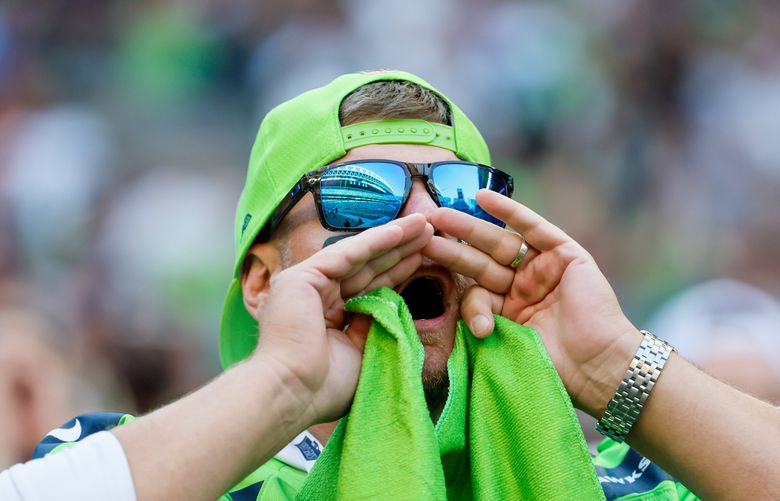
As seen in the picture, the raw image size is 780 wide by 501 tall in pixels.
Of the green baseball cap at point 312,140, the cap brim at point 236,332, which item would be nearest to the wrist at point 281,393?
the green baseball cap at point 312,140

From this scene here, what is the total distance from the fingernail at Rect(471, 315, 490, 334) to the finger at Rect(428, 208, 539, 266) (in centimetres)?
18

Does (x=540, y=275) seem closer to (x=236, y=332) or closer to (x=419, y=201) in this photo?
(x=419, y=201)

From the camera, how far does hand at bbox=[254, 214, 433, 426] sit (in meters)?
1.90

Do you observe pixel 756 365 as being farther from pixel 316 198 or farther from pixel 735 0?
pixel 735 0

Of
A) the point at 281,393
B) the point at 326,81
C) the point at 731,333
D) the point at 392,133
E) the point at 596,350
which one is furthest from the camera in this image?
the point at 326,81

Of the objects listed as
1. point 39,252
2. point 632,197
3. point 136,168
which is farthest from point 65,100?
point 632,197

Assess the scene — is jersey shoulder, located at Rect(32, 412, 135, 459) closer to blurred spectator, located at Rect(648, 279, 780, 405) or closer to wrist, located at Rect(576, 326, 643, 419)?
wrist, located at Rect(576, 326, 643, 419)

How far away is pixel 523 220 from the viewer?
2.19 m

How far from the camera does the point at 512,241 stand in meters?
2.24

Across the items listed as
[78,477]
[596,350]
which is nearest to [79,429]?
[78,477]

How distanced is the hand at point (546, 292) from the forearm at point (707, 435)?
0.05 metres

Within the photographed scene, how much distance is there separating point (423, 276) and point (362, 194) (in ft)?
0.82

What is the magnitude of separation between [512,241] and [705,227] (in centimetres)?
381

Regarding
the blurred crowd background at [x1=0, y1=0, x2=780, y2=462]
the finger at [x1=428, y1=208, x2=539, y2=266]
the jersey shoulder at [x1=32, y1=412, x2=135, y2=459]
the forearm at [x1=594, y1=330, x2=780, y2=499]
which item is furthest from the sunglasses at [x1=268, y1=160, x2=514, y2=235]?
the blurred crowd background at [x1=0, y1=0, x2=780, y2=462]
